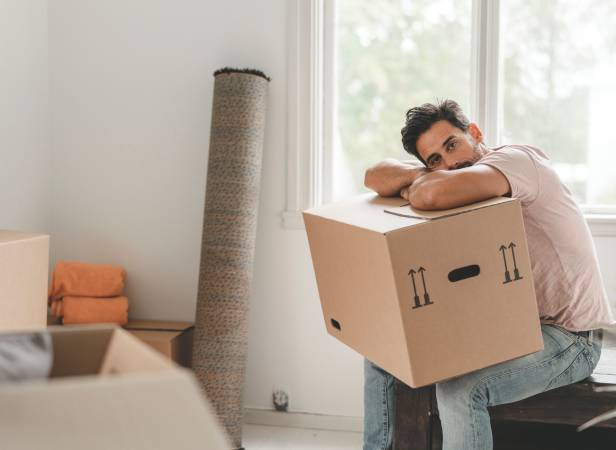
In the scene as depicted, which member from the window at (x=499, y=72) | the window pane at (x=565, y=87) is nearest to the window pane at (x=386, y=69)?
the window at (x=499, y=72)

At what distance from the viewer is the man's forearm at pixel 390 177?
2002 millimetres

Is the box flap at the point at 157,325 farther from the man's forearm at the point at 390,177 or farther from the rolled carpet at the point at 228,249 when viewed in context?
the man's forearm at the point at 390,177

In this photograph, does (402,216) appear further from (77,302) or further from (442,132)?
(77,302)

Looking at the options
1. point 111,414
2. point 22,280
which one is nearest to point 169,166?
point 22,280

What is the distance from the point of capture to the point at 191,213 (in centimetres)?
288

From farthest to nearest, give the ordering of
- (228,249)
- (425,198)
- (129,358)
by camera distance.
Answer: (228,249)
(425,198)
(129,358)

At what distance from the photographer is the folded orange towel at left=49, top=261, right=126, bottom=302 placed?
2.70 m

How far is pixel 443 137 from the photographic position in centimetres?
199

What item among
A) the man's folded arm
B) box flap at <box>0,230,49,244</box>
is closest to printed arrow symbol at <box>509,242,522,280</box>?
the man's folded arm

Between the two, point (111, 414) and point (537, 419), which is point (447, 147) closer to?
point (537, 419)

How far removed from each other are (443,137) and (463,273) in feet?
1.80

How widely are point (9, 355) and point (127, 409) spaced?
0.19 meters

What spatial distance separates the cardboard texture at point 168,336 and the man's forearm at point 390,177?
1.02m

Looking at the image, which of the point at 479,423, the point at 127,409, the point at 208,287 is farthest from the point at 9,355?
the point at 208,287
